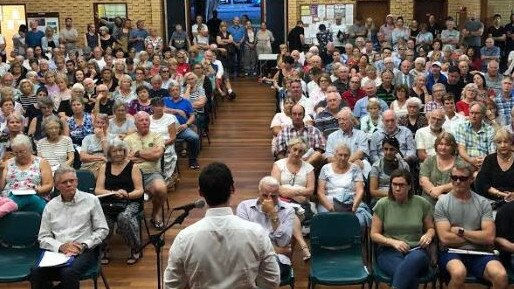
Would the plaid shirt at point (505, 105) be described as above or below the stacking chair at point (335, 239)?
above

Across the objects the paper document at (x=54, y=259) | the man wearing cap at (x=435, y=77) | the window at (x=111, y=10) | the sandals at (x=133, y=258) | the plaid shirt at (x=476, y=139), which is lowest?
the sandals at (x=133, y=258)

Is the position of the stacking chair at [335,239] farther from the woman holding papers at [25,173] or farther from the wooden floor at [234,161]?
the woman holding papers at [25,173]

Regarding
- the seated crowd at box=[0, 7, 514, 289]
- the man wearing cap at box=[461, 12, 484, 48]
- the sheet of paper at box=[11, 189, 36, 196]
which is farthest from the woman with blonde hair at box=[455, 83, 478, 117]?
the man wearing cap at box=[461, 12, 484, 48]

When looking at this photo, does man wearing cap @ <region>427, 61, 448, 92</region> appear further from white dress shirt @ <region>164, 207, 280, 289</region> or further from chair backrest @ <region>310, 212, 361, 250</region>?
white dress shirt @ <region>164, 207, 280, 289</region>

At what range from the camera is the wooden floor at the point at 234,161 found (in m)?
5.76

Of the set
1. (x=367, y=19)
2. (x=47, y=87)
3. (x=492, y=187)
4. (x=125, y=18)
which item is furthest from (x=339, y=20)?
(x=492, y=187)

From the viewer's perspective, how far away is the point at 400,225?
4.93 m

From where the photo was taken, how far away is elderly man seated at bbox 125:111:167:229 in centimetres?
669

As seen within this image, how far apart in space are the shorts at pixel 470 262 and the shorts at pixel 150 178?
2.94 m

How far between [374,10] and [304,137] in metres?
10.1

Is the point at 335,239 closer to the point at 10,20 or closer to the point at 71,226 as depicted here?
the point at 71,226

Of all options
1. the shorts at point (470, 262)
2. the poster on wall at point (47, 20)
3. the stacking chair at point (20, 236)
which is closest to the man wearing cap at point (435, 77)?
the shorts at point (470, 262)

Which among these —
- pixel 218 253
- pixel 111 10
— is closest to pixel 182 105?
pixel 218 253

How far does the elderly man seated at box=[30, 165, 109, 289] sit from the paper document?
1.6 inches
